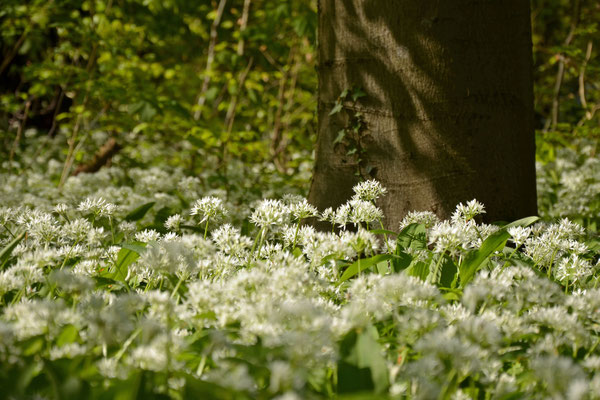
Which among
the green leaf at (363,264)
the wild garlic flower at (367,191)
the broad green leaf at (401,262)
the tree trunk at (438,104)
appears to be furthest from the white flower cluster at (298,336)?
the tree trunk at (438,104)

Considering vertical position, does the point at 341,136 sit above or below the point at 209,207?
above

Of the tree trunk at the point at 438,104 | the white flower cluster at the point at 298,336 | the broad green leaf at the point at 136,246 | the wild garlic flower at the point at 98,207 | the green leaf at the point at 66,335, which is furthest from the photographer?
the tree trunk at the point at 438,104

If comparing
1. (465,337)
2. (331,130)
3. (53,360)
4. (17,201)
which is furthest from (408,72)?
(17,201)

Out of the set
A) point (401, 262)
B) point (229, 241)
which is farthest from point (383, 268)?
point (229, 241)

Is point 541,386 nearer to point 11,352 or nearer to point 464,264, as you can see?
point 464,264

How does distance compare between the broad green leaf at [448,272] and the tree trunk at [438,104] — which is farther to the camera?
the tree trunk at [438,104]

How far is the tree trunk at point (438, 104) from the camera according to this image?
2867 millimetres

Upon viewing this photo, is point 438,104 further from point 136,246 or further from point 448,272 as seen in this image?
point 136,246

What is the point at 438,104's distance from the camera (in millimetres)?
2883

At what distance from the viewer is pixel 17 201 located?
3.90m

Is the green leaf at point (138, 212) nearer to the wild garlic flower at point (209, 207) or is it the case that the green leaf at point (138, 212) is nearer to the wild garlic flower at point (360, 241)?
the wild garlic flower at point (209, 207)

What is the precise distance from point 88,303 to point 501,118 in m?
2.16

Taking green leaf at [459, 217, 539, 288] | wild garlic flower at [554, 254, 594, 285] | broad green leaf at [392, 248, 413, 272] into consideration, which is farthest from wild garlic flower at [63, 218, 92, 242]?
wild garlic flower at [554, 254, 594, 285]

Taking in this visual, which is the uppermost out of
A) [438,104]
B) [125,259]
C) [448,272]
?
[438,104]
